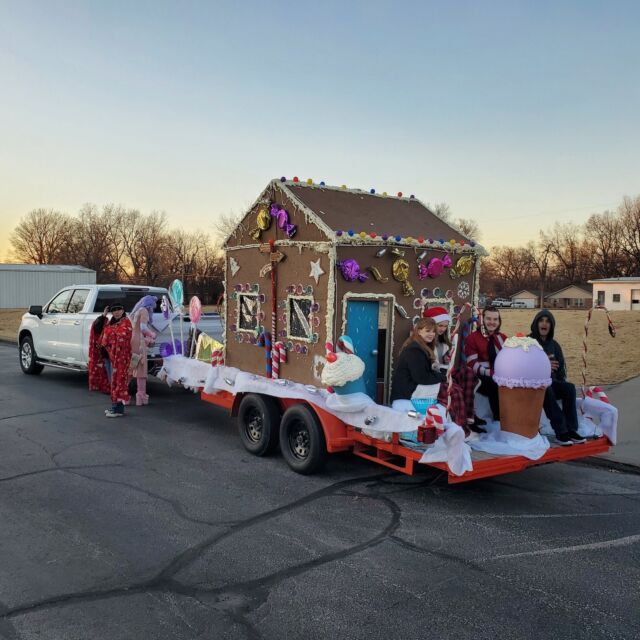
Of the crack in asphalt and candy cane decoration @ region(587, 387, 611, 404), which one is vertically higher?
candy cane decoration @ region(587, 387, 611, 404)

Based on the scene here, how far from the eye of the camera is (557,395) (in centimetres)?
628

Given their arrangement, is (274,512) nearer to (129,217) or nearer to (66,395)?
(66,395)

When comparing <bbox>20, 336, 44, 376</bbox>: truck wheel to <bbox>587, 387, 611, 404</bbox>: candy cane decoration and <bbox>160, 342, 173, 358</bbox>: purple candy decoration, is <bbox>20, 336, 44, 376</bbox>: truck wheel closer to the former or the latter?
<bbox>160, 342, 173, 358</bbox>: purple candy decoration

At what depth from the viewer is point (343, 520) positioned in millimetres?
5152

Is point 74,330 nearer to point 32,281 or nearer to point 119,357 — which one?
point 119,357

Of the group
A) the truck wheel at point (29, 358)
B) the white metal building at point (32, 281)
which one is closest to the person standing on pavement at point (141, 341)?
the truck wheel at point (29, 358)

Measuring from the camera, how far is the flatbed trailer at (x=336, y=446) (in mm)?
5328

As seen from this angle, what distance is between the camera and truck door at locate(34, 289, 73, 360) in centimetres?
1238

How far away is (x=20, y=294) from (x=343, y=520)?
2046 inches

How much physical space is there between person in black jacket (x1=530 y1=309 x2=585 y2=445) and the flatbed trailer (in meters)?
0.17

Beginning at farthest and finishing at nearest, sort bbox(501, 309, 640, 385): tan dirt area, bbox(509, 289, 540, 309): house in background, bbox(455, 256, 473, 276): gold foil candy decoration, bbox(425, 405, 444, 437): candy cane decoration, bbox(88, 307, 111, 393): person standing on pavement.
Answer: bbox(509, 289, 540, 309): house in background → bbox(501, 309, 640, 385): tan dirt area → bbox(88, 307, 111, 393): person standing on pavement → bbox(455, 256, 473, 276): gold foil candy decoration → bbox(425, 405, 444, 437): candy cane decoration

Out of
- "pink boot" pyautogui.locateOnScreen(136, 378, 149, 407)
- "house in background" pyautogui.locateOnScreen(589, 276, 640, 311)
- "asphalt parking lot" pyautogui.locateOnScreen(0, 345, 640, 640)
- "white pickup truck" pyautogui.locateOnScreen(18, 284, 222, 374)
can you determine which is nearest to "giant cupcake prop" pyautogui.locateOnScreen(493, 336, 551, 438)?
"asphalt parking lot" pyautogui.locateOnScreen(0, 345, 640, 640)

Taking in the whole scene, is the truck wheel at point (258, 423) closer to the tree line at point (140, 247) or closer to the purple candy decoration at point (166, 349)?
the purple candy decoration at point (166, 349)

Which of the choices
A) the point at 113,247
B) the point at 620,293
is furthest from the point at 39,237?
the point at 620,293
